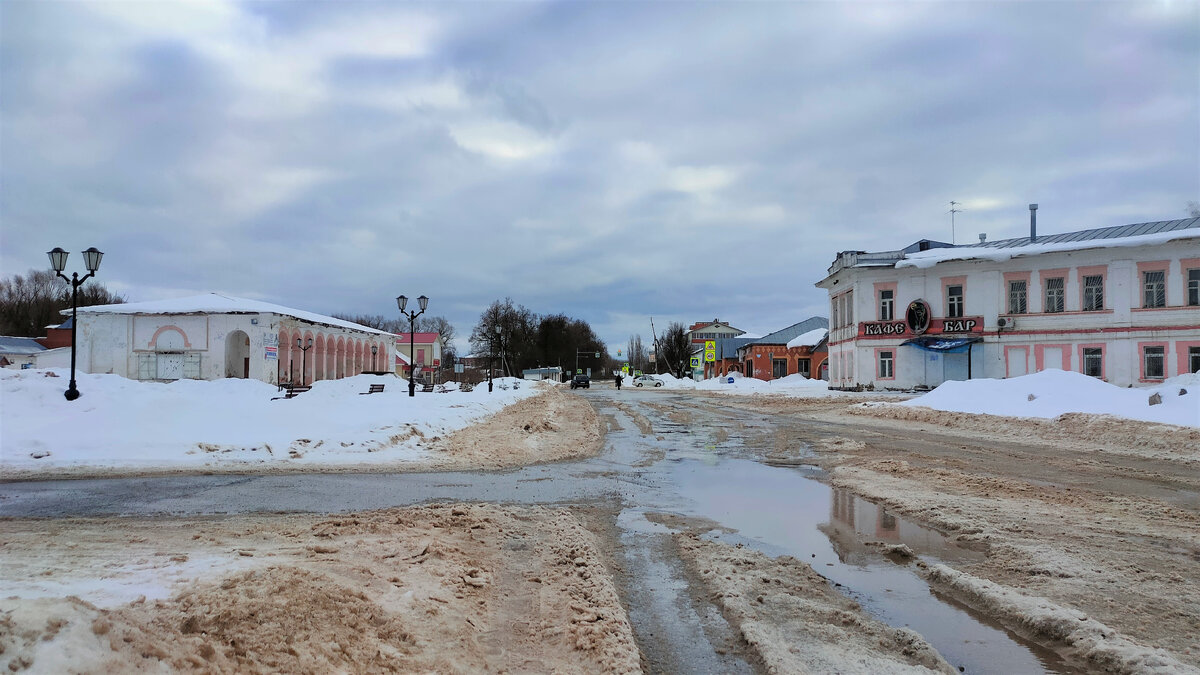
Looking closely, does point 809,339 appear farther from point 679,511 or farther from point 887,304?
point 679,511

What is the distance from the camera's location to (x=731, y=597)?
5.50m

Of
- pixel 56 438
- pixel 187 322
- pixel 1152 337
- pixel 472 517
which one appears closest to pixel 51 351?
pixel 187 322

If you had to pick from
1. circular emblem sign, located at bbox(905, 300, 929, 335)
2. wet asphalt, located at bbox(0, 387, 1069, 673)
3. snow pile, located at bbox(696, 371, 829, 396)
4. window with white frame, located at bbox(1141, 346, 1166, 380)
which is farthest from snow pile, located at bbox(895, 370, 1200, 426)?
snow pile, located at bbox(696, 371, 829, 396)

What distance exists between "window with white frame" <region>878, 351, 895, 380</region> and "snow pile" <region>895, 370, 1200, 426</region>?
48.6 ft

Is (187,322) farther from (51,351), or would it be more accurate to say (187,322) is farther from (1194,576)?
(1194,576)

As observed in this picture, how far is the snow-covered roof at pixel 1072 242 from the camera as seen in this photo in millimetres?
36406

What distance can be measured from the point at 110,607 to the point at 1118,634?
20.2 feet

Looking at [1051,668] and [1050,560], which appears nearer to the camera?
[1051,668]

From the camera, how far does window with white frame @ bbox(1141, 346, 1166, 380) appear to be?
36531 mm

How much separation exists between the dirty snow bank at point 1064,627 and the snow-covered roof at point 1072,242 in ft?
131

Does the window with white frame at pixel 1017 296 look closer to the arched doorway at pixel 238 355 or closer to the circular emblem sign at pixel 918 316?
the circular emblem sign at pixel 918 316

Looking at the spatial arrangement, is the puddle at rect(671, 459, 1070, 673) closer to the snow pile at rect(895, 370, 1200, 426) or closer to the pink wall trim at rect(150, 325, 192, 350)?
the snow pile at rect(895, 370, 1200, 426)

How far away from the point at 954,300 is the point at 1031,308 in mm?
4094

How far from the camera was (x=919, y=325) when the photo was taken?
42812 millimetres
